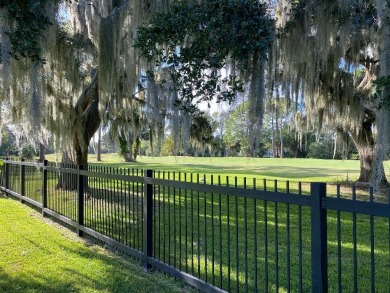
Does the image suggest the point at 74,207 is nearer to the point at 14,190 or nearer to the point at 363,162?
the point at 14,190

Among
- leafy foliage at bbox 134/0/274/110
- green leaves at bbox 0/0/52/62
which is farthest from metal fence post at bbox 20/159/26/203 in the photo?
leafy foliage at bbox 134/0/274/110

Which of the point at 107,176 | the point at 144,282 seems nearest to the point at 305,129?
the point at 107,176

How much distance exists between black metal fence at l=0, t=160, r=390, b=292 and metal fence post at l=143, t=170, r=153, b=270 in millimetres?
11

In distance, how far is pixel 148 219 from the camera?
4398mm

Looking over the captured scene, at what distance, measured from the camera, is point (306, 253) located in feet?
16.5

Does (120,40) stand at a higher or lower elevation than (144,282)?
higher

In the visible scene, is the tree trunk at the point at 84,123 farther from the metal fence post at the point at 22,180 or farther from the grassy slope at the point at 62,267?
the grassy slope at the point at 62,267

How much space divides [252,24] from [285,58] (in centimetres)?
249

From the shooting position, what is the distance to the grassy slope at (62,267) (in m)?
3.86

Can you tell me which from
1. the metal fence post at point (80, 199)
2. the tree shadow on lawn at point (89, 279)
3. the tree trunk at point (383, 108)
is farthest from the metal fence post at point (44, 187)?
the tree trunk at point (383, 108)

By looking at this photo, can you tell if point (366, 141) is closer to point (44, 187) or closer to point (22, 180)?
point (44, 187)

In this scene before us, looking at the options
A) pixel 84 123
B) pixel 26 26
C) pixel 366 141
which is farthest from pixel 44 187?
pixel 366 141

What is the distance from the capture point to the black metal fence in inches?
101

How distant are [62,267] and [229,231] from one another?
2.15m
